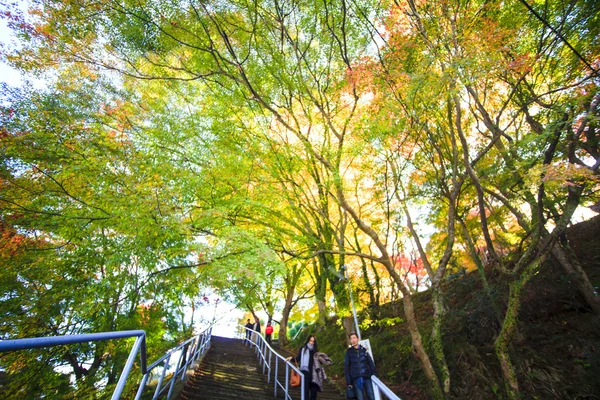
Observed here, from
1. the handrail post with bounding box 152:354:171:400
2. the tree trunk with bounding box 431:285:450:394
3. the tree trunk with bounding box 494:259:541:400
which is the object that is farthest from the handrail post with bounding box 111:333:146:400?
the tree trunk with bounding box 431:285:450:394

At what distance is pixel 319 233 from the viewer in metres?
10.4

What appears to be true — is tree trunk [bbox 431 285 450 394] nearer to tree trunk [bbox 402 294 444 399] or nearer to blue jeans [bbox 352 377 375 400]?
tree trunk [bbox 402 294 444 399]

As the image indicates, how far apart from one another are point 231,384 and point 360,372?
385 cm

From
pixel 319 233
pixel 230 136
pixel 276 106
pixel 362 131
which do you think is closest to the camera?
pixel 362 131

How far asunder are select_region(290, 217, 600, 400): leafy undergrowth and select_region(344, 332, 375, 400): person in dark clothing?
3.06m

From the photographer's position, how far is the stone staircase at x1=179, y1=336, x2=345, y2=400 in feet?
20.0

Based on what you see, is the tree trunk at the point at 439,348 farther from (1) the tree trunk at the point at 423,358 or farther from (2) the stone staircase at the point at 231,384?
(2) the stone staircase at the point at 231,384

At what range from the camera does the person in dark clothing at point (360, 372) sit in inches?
187

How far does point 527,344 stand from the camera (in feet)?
21.6

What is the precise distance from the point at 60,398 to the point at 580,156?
13646mm

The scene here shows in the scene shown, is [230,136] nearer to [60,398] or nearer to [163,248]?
[163,248]

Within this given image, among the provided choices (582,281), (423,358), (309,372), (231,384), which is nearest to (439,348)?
(423,358)

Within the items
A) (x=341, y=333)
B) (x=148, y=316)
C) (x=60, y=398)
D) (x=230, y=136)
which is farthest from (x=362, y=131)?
(x=341, y=333)

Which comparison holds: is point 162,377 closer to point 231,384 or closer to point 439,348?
point 231,384
